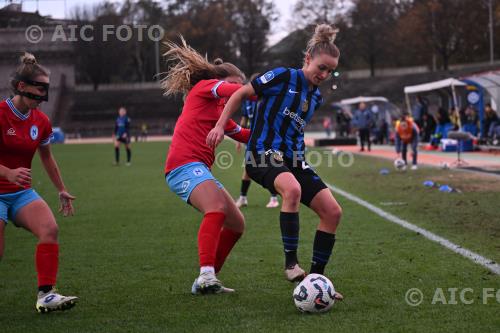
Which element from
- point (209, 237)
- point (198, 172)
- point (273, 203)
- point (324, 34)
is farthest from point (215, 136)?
point (273, 203)

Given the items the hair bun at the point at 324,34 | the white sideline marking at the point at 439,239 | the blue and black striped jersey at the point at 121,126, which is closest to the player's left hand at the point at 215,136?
the hair bun at the point at 324,34

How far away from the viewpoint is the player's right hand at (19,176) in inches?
209

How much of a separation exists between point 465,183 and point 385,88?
64.8m

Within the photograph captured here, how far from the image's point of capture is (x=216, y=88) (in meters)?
6.06

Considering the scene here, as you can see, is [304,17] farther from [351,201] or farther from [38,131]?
[38,131]

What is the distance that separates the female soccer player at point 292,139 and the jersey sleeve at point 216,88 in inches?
7.8

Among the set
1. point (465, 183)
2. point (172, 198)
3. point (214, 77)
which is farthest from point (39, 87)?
point (465, 183)

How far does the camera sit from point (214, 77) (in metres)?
6.44

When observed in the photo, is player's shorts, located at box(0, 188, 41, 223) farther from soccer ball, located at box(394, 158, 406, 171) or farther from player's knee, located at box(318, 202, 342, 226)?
soccer ball, located at box(394, 158, 406, 171)

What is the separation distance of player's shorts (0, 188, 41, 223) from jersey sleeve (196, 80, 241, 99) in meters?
1.60

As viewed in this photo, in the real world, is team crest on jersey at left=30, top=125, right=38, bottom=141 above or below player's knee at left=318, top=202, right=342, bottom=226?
above

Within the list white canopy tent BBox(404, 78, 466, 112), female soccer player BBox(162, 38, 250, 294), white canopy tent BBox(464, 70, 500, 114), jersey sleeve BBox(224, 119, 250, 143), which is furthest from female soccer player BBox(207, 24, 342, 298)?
white canopy tent BBox(404, 78, 466, 112)

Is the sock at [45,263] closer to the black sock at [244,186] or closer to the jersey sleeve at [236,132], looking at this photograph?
the jersey sleeve at [236,132]

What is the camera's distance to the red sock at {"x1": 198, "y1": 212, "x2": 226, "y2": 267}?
231 inches
